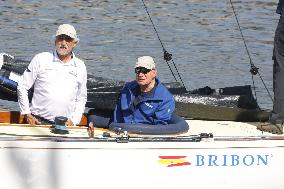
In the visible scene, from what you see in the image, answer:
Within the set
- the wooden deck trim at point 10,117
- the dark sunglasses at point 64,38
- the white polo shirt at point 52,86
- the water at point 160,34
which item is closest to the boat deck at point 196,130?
the white polo shirt at point 52,86

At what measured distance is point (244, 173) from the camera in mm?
8766

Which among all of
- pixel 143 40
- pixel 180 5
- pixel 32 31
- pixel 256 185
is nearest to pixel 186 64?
pixel 143 40

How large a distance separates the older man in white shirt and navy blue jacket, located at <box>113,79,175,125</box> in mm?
402

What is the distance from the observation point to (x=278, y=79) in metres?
8.98

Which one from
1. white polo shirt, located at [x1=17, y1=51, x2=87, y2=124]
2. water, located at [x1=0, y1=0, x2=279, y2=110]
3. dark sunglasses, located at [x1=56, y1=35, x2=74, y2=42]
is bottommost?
white polo shirt, located at [x1=17, y1=51, x2=87, y2=124]

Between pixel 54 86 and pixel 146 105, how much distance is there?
2.67 feet

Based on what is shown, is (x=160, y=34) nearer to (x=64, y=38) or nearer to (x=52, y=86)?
(x=52, y=86)

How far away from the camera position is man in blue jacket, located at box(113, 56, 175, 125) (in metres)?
8.67

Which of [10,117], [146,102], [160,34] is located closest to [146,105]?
[146,102]

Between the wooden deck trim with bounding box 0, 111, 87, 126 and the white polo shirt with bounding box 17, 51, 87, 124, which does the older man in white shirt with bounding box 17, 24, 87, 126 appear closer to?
the white polo shirt with bounding box 17, 51, 87, 124

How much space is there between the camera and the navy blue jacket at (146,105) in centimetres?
870

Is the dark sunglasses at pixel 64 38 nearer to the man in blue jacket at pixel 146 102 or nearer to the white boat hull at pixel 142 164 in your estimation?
the man in blue jacket at pixel 146 102

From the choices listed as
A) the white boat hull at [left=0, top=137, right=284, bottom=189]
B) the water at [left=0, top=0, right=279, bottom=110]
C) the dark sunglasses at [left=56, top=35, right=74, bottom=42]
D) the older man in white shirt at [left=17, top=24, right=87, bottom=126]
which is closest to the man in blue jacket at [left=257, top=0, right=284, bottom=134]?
the white boat hull at [left=0, top=137, right=284, bottom=189]

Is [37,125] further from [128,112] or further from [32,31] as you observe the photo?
[32,31]
